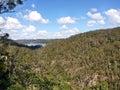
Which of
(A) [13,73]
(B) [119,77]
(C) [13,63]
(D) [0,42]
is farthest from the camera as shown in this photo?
(B) [119,77]

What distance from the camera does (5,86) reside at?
106 feet

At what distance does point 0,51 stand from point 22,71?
7818 millimetres

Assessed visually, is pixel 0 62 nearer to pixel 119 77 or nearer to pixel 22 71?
pixel 22 71

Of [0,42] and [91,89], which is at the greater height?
[0,42]

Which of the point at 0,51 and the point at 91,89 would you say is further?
the point at 91,89

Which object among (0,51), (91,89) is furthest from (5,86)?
(91,89)

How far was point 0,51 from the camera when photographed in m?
30.2

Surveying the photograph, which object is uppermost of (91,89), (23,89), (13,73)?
(13,73)

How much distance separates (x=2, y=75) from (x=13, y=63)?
6.33 metres

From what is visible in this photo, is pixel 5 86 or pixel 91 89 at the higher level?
pixel 5 86

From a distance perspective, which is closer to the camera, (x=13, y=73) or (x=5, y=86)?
(x=5, y=86)

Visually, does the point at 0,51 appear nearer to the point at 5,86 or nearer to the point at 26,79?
the point at 5,86

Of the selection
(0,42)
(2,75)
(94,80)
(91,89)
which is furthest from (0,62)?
(94,80)

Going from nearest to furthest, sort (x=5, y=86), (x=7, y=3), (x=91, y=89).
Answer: (x=7, y=3) → (x=5, y=86) → (x=91, y=89)
